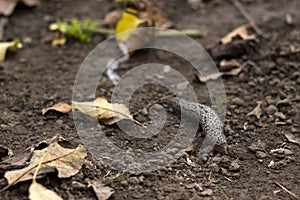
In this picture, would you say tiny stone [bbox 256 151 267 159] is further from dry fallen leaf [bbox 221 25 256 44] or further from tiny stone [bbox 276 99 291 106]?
dry fallen leaf [bbox 221 25 256 44]

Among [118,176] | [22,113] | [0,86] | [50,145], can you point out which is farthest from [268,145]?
[0,86]

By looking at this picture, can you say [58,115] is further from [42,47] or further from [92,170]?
[42,47]

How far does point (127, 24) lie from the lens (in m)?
3.59

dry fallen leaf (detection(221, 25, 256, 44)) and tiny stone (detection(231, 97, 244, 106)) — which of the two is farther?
dry fallen leaf (detection(221, 25, 256, 44))

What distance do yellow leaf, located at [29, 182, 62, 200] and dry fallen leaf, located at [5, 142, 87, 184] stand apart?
80mm

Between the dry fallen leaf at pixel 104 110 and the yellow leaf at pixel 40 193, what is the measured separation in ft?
2.25

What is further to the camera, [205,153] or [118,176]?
[205,153]

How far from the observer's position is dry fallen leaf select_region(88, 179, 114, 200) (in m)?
2.17

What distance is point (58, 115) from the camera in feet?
9.24

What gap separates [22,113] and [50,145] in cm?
58

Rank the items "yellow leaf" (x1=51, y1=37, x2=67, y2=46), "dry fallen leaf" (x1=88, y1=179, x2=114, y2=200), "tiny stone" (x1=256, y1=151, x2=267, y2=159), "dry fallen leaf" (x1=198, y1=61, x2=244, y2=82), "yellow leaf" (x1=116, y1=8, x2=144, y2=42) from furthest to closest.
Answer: "yellow leaf" (x1=51, y1=37, x2=67, y2=46), "yellow leaf" (x1=116, y1=8, x2=144, y2=42), "dry fallen leaf" (x1=198, y1=61, x2=244, y2=82), "tiny stone" (x1=256, y1=151, x2=267, y2=159), "dry fallen leaf" (x1=88, y1=179, x2=114, y2=200)

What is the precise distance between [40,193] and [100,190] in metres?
0.28

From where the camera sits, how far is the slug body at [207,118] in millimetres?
2561

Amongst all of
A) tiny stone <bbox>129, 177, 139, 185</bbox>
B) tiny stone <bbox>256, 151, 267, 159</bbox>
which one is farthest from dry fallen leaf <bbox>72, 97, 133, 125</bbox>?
tiny stone <bbox>256, 151, 267, 159</bbox>
